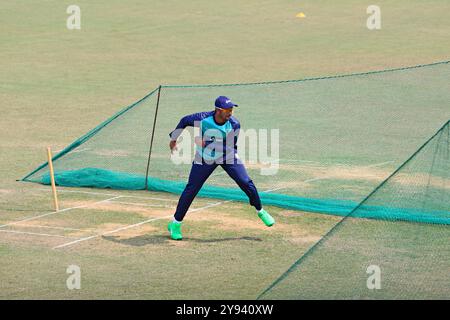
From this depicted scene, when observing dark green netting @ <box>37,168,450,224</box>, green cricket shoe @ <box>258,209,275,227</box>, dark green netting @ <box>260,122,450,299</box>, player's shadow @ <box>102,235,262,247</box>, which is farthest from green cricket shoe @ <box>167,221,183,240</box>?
dark green netting @ <box>260,122,450,299</box>

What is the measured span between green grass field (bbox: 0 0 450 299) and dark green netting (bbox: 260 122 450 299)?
4.08 ft

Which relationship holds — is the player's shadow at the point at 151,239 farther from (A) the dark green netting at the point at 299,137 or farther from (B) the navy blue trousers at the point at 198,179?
(A) the dark green netting at the point at 299,137

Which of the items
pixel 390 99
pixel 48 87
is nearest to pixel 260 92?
pixel 390 99

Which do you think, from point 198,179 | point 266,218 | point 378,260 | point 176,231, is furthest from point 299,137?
point 378,260

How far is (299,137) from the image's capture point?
23.1 meters

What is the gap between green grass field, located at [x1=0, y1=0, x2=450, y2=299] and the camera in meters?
15.2

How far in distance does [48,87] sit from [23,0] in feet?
51.6

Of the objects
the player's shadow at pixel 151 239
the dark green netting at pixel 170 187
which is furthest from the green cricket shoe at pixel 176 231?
the dark green netting at pixel 170 187

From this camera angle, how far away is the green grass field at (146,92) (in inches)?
599

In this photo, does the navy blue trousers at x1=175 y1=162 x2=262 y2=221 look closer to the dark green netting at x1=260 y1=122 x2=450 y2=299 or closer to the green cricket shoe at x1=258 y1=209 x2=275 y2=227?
the green cricket shoe at x1=258 y1=209 x2=275 y2=227

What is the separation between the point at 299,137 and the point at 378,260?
982 cm

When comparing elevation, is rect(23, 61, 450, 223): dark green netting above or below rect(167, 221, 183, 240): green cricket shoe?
above

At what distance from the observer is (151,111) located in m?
21.4
